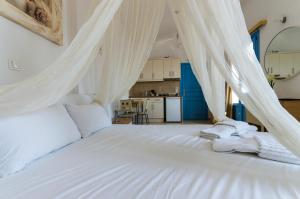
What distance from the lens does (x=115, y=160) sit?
1458 millimetres

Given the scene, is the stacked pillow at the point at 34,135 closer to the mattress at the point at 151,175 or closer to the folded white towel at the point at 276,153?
the mattress at the point at 151,175

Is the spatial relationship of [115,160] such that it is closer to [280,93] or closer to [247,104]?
[247,104]

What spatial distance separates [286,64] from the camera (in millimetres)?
3391

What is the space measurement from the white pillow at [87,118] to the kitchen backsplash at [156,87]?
5.82m

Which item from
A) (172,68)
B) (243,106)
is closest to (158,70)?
(172,68)

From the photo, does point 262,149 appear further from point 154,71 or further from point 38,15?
point 154,71

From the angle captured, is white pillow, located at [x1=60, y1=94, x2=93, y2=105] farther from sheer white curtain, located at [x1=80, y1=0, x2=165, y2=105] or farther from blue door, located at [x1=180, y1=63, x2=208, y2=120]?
blue door, located at [x1=180, y1=63, x2=208, y2=120]

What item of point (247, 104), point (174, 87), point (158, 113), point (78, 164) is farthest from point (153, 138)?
point (174, 87)

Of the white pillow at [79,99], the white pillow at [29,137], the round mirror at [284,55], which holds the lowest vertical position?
the white pillow at [29,137]

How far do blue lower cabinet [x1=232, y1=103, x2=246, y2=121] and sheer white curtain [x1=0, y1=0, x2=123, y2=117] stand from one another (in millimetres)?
3820

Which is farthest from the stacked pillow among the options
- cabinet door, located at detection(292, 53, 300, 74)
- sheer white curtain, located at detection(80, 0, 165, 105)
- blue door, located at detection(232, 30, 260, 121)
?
cabinet door, located at detection(292, 53, 300, 74)

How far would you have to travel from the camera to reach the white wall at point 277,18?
320cm

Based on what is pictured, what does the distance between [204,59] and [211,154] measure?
117cm

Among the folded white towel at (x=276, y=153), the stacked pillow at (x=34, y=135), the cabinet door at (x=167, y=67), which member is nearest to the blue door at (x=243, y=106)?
the folded white towel at (x=276, y=153)
